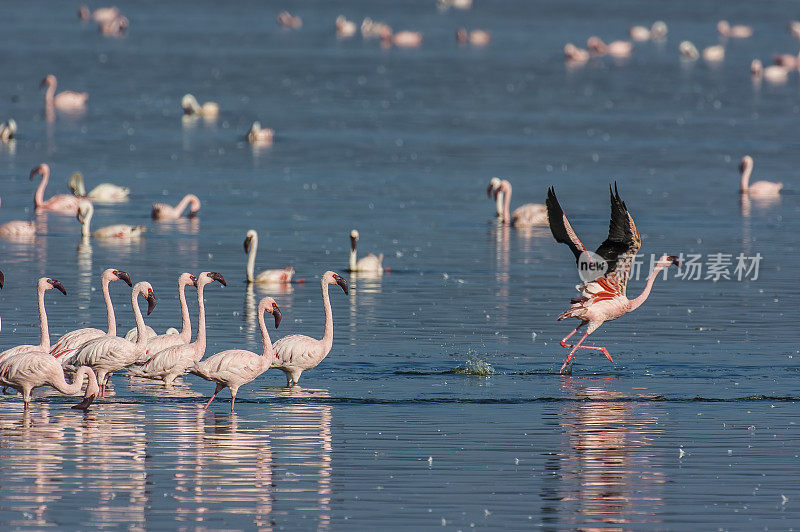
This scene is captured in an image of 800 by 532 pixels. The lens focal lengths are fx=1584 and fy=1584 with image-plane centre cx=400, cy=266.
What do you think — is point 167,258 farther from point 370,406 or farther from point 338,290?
point 370,406

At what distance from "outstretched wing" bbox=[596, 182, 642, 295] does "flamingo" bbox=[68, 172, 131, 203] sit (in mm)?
14940

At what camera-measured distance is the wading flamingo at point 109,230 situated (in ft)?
89.9

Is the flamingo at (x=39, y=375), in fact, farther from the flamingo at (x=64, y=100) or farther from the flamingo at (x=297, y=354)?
the flamingo at (x=64, y=100)

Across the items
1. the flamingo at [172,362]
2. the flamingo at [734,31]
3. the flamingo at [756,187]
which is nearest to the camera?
the flamingo at [172,362]

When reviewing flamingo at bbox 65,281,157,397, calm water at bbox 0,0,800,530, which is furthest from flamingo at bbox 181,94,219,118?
flamingo at bbox 65,281,157,397

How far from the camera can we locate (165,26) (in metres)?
89.9

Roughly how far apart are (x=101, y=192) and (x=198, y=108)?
55.9 ft

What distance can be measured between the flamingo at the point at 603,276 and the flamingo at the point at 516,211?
9.88m

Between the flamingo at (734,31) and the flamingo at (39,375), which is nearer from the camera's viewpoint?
the flamingo at (39,375)

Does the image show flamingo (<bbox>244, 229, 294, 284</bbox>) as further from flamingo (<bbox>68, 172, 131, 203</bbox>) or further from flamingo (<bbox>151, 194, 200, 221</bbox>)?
flamingo (<bbox>68, 172, 131, 203</bbox>)

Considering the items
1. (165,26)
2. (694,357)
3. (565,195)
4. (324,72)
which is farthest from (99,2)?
(694,357)

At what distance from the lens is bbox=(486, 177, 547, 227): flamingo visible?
29.9m

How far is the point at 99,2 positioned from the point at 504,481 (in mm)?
103568

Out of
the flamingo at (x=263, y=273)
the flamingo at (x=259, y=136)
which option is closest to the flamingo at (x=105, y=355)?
the flamingo at (x=263, y=273)
